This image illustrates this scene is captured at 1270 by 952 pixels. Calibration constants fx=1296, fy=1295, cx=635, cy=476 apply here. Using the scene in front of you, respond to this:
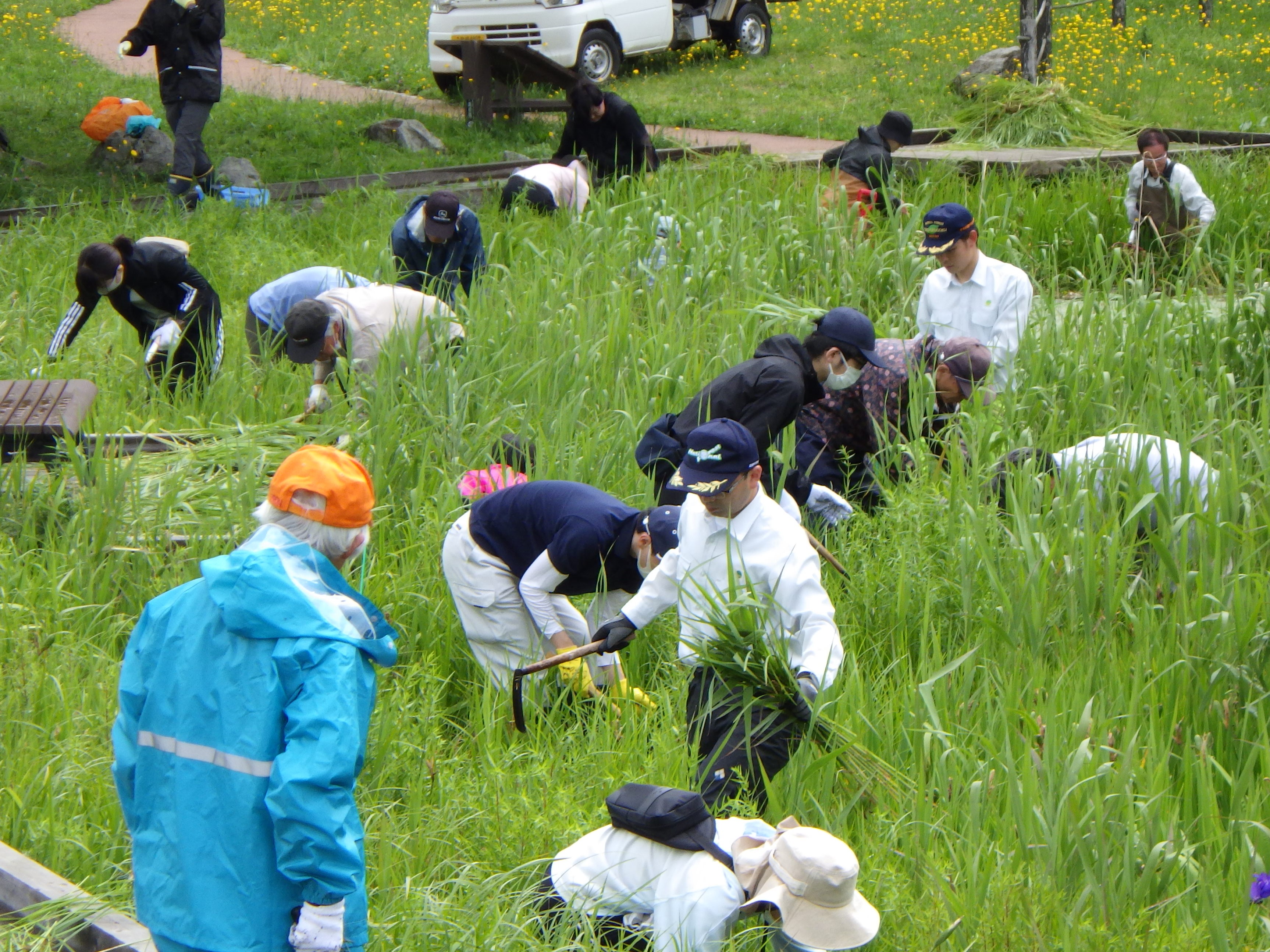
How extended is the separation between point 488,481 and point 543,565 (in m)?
0.79

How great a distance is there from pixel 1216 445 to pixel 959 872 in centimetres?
311

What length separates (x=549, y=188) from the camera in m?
8.26

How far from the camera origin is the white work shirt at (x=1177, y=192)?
742 cm

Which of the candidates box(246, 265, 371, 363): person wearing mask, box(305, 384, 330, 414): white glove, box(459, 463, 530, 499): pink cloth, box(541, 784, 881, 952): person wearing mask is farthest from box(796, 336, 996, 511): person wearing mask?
box(541, 784, 881, 952): person wearing mask

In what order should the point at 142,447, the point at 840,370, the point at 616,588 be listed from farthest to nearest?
the point at 142,447 < the point at 840,370 < the point at 616,588

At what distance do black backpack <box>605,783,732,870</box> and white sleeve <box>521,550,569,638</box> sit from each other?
1.44 metres

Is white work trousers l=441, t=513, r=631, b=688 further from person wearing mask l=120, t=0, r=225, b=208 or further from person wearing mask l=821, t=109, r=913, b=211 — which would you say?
person wearing mask l=120, t=0, r=225, b=208

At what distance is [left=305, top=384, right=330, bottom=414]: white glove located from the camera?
5.43 meters

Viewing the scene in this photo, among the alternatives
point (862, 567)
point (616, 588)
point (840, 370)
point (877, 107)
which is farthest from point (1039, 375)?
point (877, 107)

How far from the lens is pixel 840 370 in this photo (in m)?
4.76

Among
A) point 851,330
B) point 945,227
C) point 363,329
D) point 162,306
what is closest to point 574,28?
point 162,306

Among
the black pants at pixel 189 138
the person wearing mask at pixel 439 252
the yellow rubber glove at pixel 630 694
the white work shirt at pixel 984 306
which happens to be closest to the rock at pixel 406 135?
the black pants at pixel 189 138

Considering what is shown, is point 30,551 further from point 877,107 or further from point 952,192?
point 877,107

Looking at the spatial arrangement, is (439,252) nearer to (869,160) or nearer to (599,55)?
(869,160)
